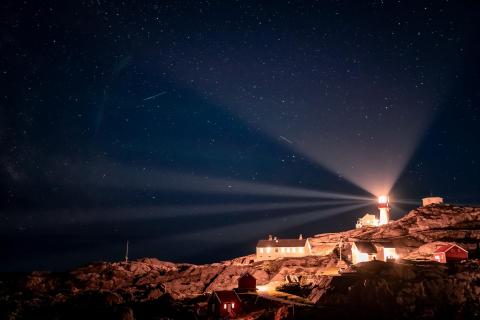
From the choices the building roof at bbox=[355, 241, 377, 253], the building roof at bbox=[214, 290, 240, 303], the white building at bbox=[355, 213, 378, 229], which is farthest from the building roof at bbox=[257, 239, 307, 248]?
the building roof at bbox=[214, 290, 240, 303]

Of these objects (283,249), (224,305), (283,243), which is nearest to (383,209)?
(283,243)

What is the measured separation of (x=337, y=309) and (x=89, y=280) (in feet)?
201

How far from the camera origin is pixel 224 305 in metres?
44.3

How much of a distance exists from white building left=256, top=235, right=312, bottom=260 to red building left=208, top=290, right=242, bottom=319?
4260cm

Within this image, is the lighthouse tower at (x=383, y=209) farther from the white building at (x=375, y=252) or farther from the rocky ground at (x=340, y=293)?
the white building at (x=375, y=252)

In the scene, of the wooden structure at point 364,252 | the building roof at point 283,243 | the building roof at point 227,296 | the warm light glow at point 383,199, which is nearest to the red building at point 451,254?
the wooden structure at point 364,252

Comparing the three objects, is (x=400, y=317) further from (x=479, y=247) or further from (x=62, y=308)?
(x=62, y=308)

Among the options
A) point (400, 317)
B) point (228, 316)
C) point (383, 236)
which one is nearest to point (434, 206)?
point (383, 236)

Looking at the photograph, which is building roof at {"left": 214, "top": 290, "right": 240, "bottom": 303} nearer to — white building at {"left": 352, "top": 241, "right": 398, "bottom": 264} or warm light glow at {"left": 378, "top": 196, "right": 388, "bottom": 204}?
white building at {"left": 352, "top": 241, "right": 398, "bottom": 264}

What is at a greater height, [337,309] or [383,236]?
[383,236]

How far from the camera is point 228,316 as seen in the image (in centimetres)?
4359

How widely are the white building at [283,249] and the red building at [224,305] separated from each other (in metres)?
42.6

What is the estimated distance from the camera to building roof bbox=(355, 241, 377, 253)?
56938 millimetres

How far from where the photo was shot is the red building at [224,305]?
43.9 metres
